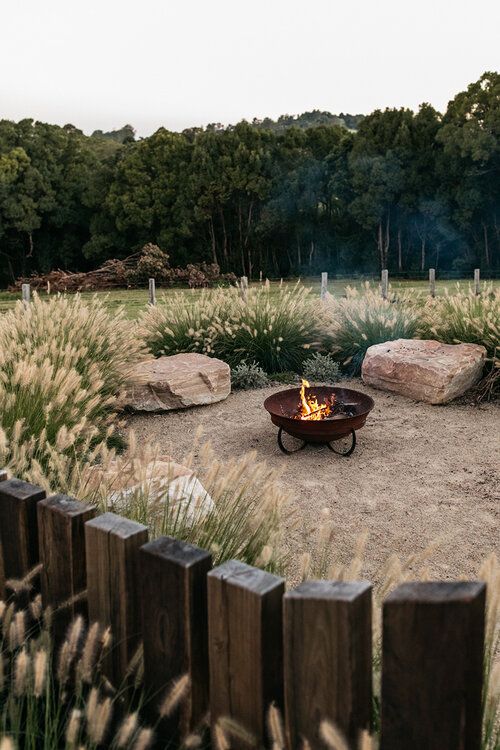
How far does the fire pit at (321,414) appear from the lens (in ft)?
18.5

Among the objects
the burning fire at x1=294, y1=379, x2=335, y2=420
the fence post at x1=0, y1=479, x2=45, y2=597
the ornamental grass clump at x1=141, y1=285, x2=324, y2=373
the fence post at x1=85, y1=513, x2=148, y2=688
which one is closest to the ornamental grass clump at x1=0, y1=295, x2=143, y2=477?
the ornamental grass clump at x1=141, y1=285, x2=324, y2=373

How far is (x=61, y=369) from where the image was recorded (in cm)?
441

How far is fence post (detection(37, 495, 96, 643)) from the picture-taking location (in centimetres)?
175

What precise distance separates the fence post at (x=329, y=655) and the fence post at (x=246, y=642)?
7 centimetres

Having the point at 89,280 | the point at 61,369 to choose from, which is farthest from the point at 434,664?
the point at 89,280

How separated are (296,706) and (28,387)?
3.61 meters

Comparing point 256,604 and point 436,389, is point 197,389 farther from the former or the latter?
point 256,604

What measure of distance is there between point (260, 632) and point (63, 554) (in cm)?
67

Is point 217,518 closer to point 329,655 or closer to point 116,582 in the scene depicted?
point 116,582

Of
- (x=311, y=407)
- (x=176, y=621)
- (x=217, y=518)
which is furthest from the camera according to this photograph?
(x=311, y=407)

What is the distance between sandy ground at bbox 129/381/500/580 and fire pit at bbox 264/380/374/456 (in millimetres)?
182

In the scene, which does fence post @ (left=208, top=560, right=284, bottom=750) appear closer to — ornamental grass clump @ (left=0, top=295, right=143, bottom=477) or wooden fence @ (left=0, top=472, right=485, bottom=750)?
wooden fence @ (left=0, top=472, right=485, bottom=750)

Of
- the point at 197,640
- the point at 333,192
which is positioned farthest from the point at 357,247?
the point at 197,640

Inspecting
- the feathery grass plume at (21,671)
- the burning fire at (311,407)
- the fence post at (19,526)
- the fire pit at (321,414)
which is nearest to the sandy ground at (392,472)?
the fire pit at (321,414)
